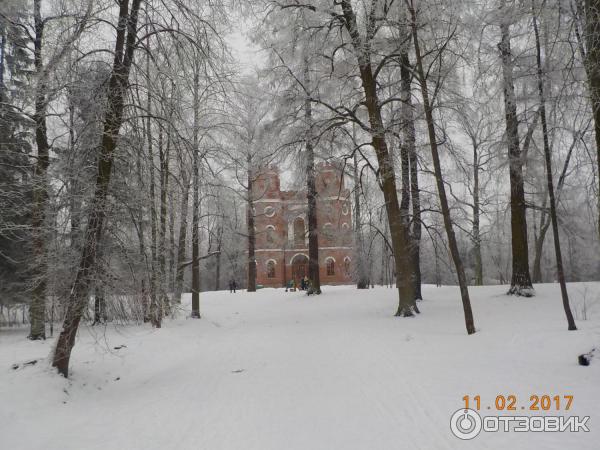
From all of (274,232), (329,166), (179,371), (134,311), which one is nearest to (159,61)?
(134,311)

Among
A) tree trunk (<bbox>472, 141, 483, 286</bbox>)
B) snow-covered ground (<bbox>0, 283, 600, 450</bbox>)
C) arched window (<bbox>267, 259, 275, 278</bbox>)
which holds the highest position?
tree trunk (<bbox>472, 141, 483, 286</bbox>)

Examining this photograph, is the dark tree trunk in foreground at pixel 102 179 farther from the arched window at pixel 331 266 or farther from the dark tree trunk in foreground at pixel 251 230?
the arched window at pixel 331 266

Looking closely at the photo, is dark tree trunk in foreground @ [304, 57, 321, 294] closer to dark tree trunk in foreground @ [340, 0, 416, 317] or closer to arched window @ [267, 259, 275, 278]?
dark tree trunk in foreground @ [340, 0, 416, 317]

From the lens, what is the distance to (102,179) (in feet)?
19.6

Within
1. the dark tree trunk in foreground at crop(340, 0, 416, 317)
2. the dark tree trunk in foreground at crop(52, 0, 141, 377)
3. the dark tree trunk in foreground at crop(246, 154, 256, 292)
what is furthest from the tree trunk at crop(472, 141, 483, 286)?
the dark tree trunk in foreground at crop(52, 0, 141, 377)

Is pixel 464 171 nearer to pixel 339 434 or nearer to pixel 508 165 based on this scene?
pixel 508 165

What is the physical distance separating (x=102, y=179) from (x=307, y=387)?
4302 mm

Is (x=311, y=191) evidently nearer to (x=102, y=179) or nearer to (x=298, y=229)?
(x=102, y=179)

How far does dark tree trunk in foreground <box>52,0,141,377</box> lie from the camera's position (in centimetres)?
559

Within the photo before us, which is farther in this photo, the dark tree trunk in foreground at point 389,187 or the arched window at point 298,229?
the arched window at point 298,229

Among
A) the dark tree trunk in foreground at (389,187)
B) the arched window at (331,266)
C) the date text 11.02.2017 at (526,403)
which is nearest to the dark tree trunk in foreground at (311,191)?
the dark tree trunk in foreground at (389,187)

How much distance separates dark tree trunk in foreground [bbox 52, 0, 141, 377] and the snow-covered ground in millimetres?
431

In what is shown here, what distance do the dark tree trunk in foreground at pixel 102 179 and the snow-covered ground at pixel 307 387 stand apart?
43cm

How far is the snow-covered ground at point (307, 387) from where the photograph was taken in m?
3.88
